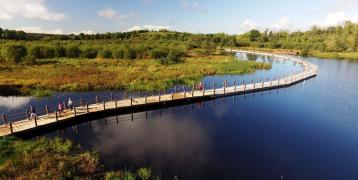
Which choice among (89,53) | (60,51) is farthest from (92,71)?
(60,51)

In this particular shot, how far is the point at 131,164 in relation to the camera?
20.8 metres

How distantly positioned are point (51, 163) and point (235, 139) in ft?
53.0

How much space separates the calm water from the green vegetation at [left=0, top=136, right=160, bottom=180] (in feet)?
4.67

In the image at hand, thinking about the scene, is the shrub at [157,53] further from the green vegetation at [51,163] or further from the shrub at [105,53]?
the green vegetation at [51,163]

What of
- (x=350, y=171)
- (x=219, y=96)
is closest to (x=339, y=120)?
(x=350, y=171)

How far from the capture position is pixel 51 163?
1939cm

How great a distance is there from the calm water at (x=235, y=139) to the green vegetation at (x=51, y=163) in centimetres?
142

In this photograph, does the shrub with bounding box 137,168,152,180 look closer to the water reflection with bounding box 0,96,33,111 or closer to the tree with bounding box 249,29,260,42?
the water reflection with bounding box 0,96,33,111

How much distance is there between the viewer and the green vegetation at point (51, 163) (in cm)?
1808

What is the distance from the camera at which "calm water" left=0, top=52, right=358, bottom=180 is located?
20.8 meters

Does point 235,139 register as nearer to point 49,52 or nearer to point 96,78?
point 96,78

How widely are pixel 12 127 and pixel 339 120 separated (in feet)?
117

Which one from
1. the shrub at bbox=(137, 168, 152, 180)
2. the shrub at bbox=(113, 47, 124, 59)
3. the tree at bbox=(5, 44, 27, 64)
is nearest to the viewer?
the shrub at bbox=(137, 168, 152, 180)

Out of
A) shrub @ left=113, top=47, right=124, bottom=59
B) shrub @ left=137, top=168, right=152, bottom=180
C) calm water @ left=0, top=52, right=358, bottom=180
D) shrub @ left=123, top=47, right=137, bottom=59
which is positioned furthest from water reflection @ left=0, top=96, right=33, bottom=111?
shrub @ left=123, top=47, right=137, bottom=59
